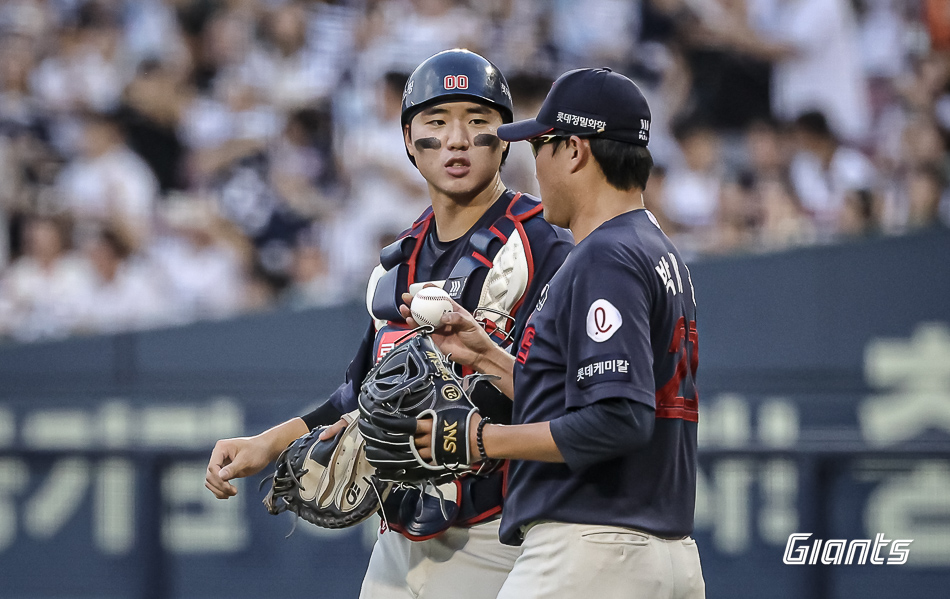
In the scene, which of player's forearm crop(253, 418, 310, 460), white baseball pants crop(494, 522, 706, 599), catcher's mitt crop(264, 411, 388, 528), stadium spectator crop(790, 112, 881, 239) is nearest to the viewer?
white baseball pants crop(494, 522, 706, 599)

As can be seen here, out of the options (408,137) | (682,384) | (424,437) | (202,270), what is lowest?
(202,270)

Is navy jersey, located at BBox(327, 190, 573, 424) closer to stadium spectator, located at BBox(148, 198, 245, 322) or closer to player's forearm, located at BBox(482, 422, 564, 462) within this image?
player's forearm, located at BBox(482, 422, 564, 462)

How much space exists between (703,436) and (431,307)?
3921mm

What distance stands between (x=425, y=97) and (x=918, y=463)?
2.62 m

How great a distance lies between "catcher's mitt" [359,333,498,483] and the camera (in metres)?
2.52

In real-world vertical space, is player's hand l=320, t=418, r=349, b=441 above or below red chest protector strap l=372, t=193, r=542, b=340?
below

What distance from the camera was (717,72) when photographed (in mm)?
8031

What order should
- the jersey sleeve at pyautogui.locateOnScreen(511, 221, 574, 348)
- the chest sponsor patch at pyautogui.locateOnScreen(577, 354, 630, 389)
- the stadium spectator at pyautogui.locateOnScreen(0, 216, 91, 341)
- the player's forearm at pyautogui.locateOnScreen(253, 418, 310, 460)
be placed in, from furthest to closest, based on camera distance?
the stadium spectator at pyautogui.locateOnScreen(0, 216, 91, 341), the player's forearm at pyautogui.locateOnScreen(253, 418, 310, 460), the jersey sleeve at pyautogui.locateOnScreen(511, 221, 574, 348), the chest sponsor patch at pyautogui.locateOnScreen(577, 354, 630, 389)

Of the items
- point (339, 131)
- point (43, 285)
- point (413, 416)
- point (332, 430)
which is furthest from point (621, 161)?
point (43, 285)

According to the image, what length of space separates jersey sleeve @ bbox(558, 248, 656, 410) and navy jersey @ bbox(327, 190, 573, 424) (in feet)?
1.60

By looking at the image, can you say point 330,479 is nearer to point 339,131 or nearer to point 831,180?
point 831,180

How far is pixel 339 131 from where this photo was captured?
27.2 ft

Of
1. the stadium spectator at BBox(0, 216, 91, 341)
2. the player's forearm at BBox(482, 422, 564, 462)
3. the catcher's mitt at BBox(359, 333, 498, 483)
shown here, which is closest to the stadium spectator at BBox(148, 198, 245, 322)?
the stadium spectator at BBox(0, 216, 91, 341)

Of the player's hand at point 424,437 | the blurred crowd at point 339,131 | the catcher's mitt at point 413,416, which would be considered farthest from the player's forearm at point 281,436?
the blurred crowd at point 339,131
